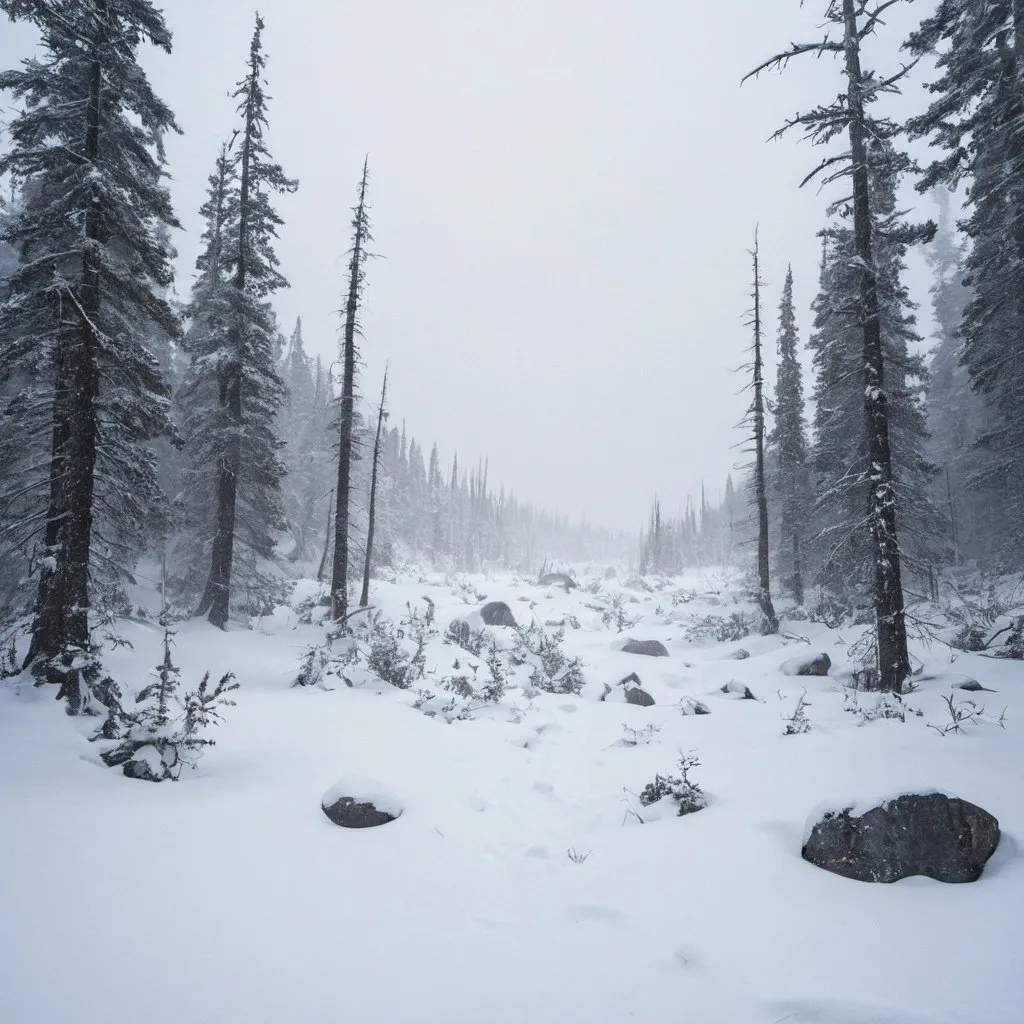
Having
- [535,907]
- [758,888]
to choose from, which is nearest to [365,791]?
[535,907]

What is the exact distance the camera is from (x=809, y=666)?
1148cm

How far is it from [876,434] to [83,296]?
13029mm

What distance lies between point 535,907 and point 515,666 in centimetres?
963

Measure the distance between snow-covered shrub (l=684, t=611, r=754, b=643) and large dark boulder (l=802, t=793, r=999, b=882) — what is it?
15227 millimetres

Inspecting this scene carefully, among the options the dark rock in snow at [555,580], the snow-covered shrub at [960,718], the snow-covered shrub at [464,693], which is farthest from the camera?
the dark rock in snow at [555,580]

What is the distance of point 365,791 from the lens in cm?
517

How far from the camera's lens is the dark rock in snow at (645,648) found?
16.9 m

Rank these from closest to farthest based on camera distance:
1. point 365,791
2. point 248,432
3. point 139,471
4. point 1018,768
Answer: point 1018,768 < point 365,791 < point 139,471 < point 248,432

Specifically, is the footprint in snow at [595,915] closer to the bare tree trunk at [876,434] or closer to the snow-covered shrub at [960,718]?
the snow-covered shrub at [960,718]

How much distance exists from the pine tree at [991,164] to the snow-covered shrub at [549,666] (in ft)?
43.3

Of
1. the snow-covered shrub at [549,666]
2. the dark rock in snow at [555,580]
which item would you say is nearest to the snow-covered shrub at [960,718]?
the snow-covered shrub at [549,666]

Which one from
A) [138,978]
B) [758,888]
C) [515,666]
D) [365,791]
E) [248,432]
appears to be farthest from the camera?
[248,432]

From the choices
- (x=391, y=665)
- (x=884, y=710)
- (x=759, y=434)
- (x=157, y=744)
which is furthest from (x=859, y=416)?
(x=157, y=744)

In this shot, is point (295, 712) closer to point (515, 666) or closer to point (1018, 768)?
point (515, 666)
